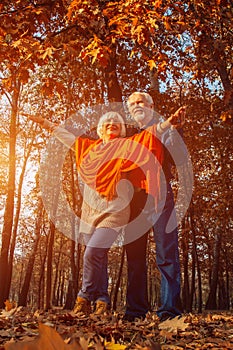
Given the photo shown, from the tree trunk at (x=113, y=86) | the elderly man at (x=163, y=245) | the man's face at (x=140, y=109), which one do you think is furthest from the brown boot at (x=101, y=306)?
the tree trunk at (x=113, y=86)

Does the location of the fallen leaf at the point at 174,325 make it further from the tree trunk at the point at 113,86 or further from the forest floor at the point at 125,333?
the tree trunk at the point at 113,86

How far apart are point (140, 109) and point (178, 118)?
802mm

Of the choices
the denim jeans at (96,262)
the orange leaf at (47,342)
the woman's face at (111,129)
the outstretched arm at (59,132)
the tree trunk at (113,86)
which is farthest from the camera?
the tree trunk at (113,86)

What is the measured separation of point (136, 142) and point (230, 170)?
1234 centimetres

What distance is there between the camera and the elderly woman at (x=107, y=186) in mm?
4305

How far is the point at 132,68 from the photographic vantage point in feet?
41.5

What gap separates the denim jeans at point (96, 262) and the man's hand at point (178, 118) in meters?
1.47

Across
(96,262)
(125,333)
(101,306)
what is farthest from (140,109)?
(125,333)

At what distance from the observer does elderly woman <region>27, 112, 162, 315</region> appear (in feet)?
14.1

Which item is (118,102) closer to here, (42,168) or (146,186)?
(146,186)

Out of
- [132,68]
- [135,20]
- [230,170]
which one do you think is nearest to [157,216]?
[135,20]

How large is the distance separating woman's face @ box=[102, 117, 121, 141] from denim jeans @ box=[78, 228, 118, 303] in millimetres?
1278

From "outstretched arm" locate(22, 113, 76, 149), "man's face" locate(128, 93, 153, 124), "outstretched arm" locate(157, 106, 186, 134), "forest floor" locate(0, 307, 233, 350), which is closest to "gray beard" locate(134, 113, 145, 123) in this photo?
"man's face" locate(128, 93, 153, 124)

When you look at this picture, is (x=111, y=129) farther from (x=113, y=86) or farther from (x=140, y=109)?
(x=113, y=86)
